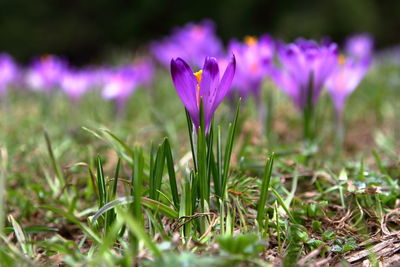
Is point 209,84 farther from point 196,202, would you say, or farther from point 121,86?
point 121,86

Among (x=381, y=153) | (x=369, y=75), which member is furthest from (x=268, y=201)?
(x=369, y=75)

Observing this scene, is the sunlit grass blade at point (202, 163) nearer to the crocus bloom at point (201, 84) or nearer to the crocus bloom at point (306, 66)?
the crocus bloom at point (201, 84)

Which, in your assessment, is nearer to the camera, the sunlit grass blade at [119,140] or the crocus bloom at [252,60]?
the sunlit grass blade at [119,140]

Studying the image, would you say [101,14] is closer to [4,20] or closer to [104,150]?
[4,20]

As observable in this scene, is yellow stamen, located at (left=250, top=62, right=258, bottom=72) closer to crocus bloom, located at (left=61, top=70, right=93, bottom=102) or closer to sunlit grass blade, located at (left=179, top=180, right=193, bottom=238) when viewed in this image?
sunlit grass blade, located at (left=179, top=180, right=193, bottom=238)

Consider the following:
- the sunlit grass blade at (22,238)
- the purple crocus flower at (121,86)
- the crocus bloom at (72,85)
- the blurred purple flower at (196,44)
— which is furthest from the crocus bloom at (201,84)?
the crocus bloom at (72,85)

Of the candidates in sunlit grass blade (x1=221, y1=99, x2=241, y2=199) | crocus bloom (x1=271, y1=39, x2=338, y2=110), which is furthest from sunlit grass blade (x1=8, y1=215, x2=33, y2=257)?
crocus bloom (x1=271, y1=39, x2=338, y2=110)

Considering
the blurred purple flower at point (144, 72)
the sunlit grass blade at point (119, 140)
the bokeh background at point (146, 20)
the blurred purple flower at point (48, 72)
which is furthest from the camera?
the bokeh background at point (146, 20)
